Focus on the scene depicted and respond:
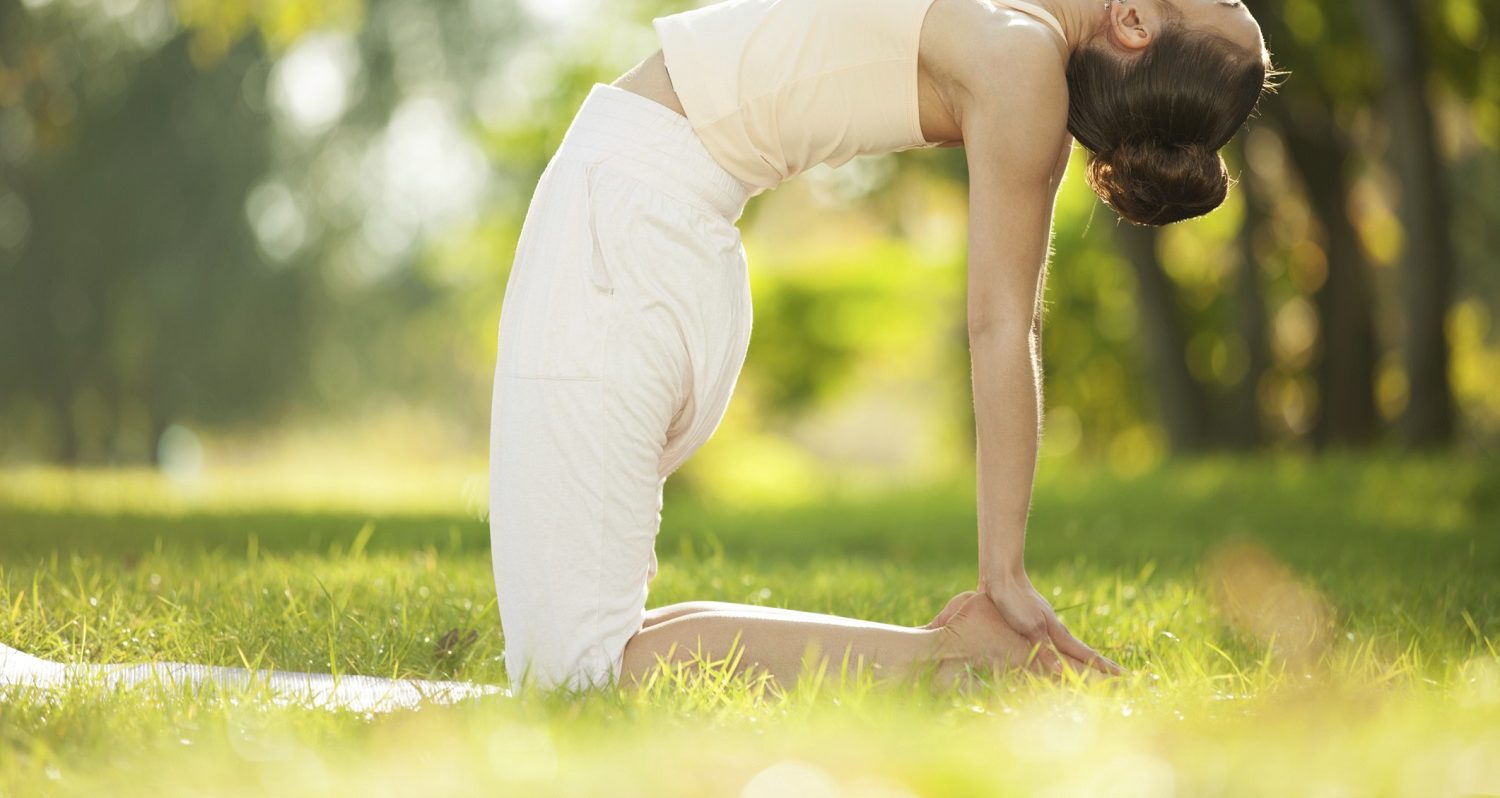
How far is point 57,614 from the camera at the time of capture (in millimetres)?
3678

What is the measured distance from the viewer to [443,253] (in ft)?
87.6

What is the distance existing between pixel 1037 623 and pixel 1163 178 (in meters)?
1.06

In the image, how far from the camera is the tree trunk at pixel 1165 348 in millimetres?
13766

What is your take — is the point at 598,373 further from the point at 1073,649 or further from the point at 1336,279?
the point at 1336,279

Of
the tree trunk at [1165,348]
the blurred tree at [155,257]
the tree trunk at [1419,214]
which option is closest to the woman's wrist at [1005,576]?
the tree trunk at [1419,214]

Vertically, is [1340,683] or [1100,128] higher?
[1100,128]

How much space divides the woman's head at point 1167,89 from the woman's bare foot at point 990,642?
105 cm

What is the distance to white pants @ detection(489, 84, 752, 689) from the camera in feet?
9.80

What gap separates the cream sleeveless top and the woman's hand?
1.03m

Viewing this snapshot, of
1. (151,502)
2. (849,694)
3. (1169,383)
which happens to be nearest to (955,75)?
(849,694)

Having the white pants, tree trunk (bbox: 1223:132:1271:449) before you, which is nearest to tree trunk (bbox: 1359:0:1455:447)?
tree trunk (bbox: 1223:132:1271:449)

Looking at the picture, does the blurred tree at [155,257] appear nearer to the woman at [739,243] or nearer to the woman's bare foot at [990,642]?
the woman at [739,243]

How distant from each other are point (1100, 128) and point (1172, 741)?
60.6 inches

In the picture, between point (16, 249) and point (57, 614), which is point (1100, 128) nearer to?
point (57, 614)
